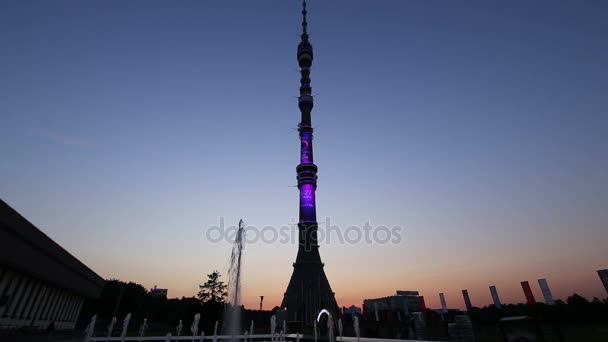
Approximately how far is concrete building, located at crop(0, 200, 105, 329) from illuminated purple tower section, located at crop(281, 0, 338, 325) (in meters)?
48.7

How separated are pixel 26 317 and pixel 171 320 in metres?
51.3

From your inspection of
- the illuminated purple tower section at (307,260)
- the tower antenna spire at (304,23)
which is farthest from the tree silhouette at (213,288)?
the tower antenna spire at (304,23)

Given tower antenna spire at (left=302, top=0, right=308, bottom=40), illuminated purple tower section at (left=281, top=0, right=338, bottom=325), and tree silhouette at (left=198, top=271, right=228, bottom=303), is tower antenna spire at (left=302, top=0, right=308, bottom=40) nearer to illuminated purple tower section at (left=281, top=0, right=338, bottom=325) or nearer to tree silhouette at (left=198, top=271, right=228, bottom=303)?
illuminated purple tower section at (left=281, top=0, right=338, bottom=325)

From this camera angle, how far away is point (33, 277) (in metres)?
34.2

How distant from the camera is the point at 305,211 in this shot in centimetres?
8338

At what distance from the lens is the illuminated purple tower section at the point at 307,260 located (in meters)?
84.1

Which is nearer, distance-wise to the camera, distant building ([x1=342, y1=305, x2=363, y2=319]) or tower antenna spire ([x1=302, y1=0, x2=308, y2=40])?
distant building ([x1=342, y1=305, x2=363, y2=319])

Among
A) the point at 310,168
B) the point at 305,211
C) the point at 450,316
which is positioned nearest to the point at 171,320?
the point at 305,211

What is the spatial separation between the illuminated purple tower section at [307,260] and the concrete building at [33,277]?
4873 cm

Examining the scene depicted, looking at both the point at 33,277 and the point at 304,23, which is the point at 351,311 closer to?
the point at 33,277

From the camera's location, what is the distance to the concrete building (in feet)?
91.7

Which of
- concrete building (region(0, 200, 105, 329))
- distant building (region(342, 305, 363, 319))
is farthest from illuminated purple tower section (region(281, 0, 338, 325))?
concrete building (region(0, 200, 105, 329))

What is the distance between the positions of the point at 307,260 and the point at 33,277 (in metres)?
62.8

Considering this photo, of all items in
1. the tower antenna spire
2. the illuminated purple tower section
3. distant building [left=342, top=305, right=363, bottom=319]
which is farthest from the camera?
the tower antenna spire
